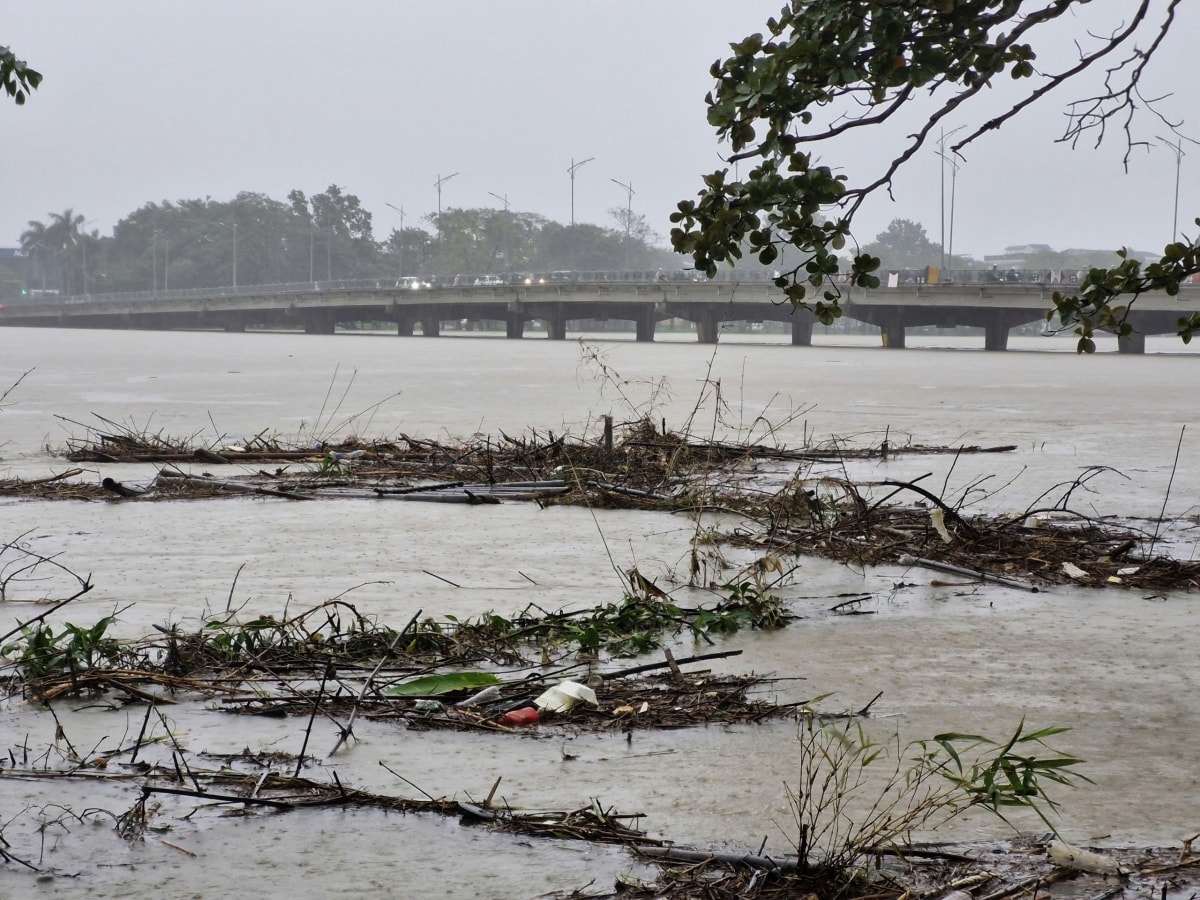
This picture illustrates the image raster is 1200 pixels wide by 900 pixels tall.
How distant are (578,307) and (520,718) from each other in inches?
3132

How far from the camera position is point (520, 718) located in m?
3.86

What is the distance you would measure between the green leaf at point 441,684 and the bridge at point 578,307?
43648 mm

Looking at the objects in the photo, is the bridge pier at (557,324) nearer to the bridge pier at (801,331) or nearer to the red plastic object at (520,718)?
the bridge pier at (801,331)

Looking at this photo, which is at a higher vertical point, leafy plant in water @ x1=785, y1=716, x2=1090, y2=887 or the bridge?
the bridge

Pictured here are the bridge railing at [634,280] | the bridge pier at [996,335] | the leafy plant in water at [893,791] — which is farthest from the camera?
the bridge pier at [996,335]

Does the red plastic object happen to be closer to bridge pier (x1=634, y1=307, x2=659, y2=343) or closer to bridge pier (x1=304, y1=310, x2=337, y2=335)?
bridge pier (x1=634, y1=307, x2=659, y2=343)

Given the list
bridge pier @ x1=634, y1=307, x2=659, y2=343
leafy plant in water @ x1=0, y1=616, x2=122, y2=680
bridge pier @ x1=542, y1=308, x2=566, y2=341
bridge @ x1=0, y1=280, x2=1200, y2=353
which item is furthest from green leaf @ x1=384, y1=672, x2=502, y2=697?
bridge pier @ x1=542, y1=308, x2=566, y2=341

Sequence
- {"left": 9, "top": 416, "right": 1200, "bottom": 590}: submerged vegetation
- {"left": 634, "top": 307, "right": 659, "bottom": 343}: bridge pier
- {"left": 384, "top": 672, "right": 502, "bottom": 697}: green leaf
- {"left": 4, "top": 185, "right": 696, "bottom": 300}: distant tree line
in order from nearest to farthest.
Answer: {"left": 384, "top": 672, "right": 502, "bottom": 697}: green leaf, {"left": 9, "top": 416, "right": 1200, "bottom": 590}: submerged vegetation, {"left": 634, "top": 307, "right": 659, "bottom": 343}: bridge pier, {"left": 4, "top": 185, "right": 696, "bottom": 300}: distant tree line

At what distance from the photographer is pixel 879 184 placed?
4.36m

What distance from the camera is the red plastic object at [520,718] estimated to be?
3.85 metres

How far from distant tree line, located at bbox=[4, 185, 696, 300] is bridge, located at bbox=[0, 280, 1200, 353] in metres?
26.9

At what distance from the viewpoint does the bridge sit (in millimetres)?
64562

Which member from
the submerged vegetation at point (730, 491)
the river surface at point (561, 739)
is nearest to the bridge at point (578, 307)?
the submerged vegetation at point (730, 491)

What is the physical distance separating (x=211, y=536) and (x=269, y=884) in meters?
4.81
